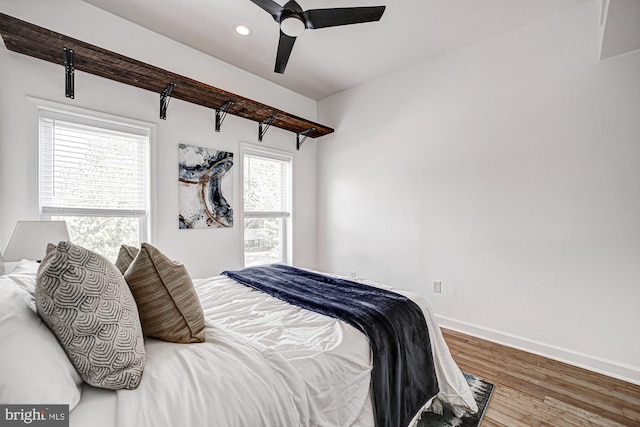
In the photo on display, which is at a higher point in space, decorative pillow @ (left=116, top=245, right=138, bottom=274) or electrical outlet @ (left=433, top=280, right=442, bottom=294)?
decorative pillow @ (left=116, top=245, right=138, bottom=274)

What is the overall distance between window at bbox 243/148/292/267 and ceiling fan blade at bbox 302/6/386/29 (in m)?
1.83

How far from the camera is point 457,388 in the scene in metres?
1.66

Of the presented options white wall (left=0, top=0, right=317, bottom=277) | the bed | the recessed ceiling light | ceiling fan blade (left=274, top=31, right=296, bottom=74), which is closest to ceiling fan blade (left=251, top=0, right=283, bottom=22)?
ceiling fan blade (left=274, top=31, right=296, bottom=74)

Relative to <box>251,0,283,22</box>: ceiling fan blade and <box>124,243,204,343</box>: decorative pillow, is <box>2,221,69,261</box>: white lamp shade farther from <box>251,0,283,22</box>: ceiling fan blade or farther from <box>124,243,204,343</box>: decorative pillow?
<box>251,0,283,22</box>: ceiling fan blade

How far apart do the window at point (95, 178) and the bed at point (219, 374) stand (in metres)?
0.99

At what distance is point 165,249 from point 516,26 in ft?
13.2

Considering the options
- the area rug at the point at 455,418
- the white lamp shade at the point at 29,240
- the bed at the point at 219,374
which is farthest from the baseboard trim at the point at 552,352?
the white lamp shade at the point at 29,240

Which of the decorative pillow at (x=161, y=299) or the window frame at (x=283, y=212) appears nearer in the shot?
the decorative pillow at (x=161, y=299)

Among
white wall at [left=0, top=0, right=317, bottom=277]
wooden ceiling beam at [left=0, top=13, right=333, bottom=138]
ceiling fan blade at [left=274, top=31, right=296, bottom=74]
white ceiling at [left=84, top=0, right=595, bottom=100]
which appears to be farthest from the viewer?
white ceiling at [left=84, top=0, right=595, bottom=100]

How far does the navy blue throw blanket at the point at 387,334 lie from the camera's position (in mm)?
1300

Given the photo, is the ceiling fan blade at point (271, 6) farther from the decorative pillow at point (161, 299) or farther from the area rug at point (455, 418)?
the area rug at point (455, 418)

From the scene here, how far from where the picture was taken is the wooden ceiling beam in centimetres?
180

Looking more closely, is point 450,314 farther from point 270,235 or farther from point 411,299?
point 270,235

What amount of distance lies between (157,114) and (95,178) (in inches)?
32.2
